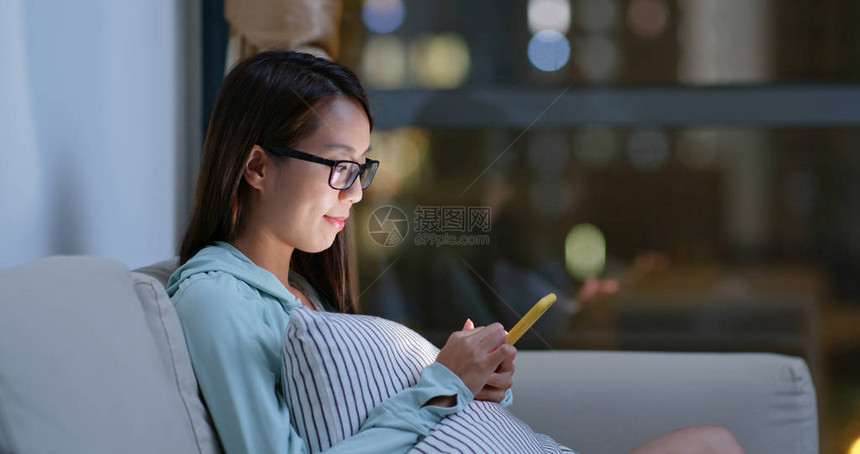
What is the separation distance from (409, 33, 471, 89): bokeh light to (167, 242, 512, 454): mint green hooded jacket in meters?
1.19

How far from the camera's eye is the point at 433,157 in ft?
6.31

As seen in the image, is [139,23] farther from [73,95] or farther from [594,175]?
[594,175]

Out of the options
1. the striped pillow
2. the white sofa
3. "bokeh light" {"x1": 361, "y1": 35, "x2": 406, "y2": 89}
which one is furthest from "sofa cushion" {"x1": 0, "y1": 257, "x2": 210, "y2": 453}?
"bokeh light" {"x1": 361, "y1": 35, "x2": 406, "y2": 89}

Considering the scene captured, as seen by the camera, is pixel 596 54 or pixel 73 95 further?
pixel 596 54

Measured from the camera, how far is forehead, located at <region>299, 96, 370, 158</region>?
3.19 ft

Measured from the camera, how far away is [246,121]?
3.15ft

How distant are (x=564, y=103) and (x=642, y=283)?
0.50 m

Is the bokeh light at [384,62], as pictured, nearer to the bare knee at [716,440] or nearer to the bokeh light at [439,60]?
the bokeh light at [439,60]

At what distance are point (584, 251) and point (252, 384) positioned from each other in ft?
4.39

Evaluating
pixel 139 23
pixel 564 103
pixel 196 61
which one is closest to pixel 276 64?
pixel 139 23

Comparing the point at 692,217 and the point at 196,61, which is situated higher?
the point at 196,61

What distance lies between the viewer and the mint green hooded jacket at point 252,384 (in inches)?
29.9

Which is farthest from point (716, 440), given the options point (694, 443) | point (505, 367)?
point (505, 367)

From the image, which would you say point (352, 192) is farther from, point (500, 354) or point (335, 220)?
point (500, 354)
